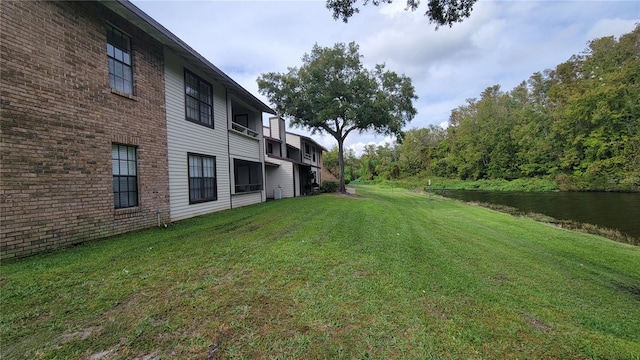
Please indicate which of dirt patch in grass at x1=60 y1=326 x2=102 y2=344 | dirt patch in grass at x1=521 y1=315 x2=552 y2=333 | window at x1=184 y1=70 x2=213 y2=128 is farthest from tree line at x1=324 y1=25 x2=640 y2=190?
dirt patch in grass at x1=60 y1=326 x2=102 y2=344

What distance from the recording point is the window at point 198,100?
30.5ft

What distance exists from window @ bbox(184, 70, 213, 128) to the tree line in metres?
15.4

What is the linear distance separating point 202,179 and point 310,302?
793 centimetres

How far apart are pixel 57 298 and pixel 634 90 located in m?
45.4

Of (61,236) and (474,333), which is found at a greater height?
(61,236)

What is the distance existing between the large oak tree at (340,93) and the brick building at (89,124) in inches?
409

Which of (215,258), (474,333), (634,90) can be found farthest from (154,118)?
(634,90)

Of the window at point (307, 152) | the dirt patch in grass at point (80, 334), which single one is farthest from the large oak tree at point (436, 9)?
the window at point (307, 152)

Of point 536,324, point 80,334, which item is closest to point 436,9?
point 536,324

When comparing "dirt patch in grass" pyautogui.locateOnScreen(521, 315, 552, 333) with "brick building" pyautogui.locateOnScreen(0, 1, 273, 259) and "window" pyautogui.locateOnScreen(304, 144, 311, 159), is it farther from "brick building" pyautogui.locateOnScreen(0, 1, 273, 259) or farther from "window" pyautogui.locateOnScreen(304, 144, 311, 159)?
"window" pyautogui.locateOnScreen(304, 144, 311, 159)

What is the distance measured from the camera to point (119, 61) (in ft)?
22.0

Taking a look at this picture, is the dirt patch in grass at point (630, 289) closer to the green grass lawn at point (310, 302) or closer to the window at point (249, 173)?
the green grass lawn at point (310, 302)

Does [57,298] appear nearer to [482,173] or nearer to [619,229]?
[619,229]

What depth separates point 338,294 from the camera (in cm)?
340
